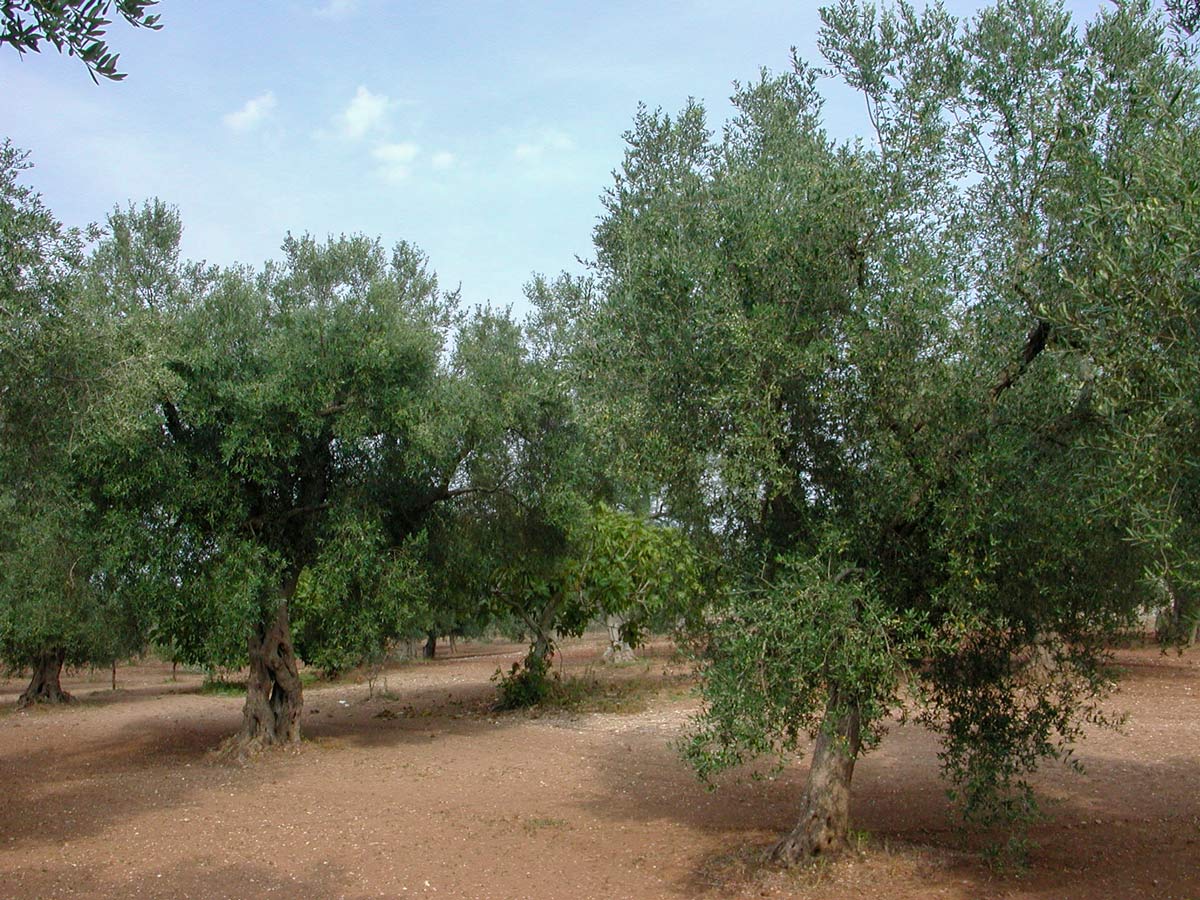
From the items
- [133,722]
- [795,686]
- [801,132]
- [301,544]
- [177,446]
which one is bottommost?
[133,722]

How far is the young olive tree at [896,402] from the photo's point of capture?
7199 mm

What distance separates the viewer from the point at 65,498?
45.2ft

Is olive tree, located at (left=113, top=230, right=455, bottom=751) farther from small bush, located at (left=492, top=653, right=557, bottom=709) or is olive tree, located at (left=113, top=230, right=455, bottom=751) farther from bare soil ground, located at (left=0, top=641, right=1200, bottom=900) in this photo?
small bush, located at (left=492, top=653, right=557, bottom=709)

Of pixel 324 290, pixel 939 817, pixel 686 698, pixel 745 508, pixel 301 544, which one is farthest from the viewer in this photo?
pixel 686 698

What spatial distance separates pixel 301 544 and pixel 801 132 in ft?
36.0

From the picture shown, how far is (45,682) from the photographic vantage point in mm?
28016

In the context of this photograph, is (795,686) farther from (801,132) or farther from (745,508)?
(801,132)

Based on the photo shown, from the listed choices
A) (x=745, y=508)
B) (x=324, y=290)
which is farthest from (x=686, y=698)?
(x=745, y=508)

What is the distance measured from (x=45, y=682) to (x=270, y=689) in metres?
15.2

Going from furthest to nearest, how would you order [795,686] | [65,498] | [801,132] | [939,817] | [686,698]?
[686,698]
[65,498]
[939,817]
[801,132]
[795,686]

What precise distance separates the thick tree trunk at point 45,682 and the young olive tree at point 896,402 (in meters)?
25.3

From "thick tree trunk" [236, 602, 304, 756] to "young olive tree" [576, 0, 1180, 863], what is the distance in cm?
1004

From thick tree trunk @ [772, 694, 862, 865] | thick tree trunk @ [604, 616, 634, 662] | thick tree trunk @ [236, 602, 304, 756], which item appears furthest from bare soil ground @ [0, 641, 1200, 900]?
thick tree trunk @ [604, 616, 634, 662]

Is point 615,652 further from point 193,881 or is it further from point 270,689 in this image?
point 193,881
